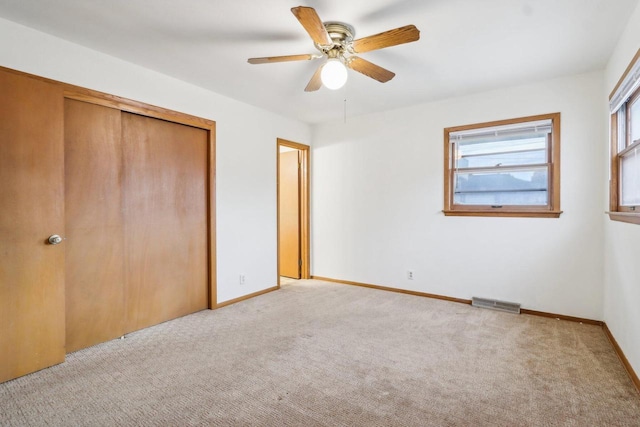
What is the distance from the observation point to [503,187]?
363 cm

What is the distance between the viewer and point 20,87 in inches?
86.1

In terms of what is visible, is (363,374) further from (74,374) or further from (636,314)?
(74,374)

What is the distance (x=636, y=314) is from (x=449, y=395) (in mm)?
1325

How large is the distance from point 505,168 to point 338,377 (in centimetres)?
286

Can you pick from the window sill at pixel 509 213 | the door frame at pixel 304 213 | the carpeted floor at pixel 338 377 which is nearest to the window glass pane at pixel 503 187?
the window sill at pixel 509 213

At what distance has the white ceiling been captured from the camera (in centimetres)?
208

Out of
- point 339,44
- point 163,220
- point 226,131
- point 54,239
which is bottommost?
point 54,239

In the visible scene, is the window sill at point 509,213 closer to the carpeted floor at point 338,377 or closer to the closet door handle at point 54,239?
the carpeted floor at point 338,377

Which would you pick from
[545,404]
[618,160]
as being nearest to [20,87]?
[545,404]

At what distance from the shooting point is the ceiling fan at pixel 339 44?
1.88 meters

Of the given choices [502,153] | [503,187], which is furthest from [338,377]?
[502,153]

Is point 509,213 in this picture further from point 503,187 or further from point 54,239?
point 54,239

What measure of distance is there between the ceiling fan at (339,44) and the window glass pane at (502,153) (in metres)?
1.79

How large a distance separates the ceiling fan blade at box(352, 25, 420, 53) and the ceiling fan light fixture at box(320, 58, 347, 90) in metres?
0.15
